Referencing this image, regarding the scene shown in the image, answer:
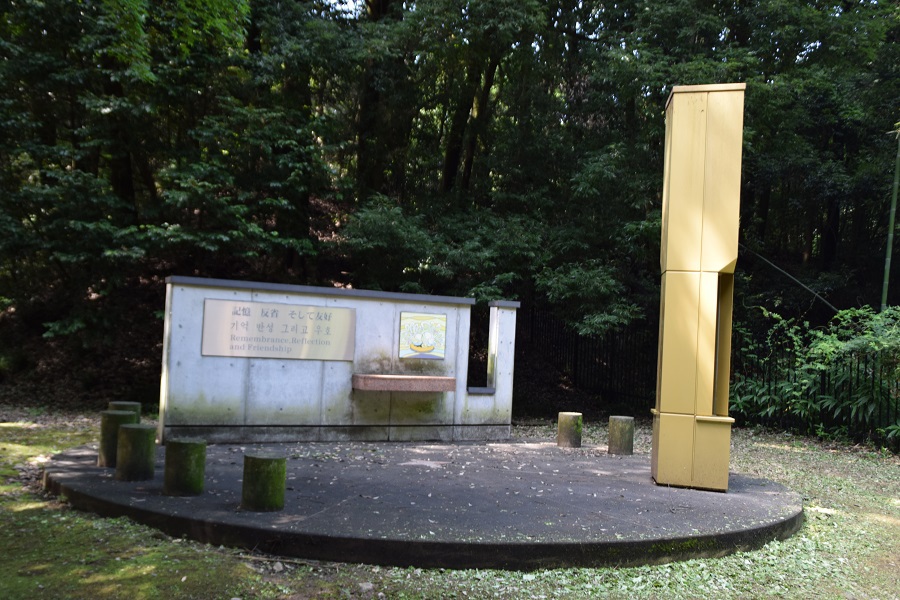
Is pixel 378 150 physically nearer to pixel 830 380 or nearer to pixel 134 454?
pixel 830 380

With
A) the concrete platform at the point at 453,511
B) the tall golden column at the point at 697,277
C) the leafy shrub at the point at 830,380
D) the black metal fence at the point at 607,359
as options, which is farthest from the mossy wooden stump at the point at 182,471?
the black metal fence at the point at 607,359

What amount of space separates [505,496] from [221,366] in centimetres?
457

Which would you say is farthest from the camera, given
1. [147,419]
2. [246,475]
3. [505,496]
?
[147,419]

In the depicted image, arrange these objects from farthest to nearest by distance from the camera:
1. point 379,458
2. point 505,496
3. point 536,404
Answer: point 536,404, point 379,458, point 505,496

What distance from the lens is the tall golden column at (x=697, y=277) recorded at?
311 inches

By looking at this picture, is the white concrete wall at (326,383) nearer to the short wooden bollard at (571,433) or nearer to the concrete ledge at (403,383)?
the concrete ledge at (403,383)

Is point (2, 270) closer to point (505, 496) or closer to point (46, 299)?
point (46, 299)

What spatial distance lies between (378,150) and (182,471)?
41.9 ft

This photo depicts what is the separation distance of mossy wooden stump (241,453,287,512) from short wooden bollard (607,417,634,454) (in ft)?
20.1

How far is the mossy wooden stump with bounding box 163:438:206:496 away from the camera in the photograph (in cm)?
643

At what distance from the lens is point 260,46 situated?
52.8ft

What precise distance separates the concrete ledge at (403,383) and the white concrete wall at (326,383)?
0.25 metres

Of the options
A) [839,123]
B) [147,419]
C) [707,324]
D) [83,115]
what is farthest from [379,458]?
[839,123]

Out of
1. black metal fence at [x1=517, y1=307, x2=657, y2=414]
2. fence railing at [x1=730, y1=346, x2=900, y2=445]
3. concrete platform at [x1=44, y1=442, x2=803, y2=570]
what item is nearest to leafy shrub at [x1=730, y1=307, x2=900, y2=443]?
fence railing at [x1=730, y1=346, x2=900, y2=445]
